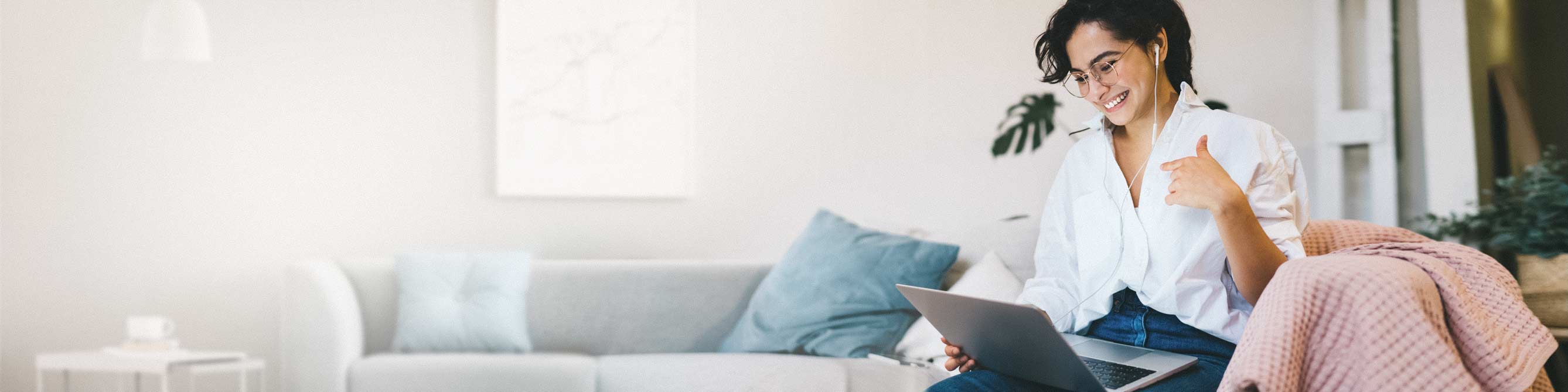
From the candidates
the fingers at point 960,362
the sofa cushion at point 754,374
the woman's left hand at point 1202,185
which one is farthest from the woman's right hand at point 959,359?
the sofa cushion at point 754,374

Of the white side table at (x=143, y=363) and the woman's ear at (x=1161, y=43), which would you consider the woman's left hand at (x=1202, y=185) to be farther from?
the white side table at (x=143, y=363)

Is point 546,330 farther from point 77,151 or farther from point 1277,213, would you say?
point 1277,213

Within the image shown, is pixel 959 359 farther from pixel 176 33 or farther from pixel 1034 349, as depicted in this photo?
pixel 176 33

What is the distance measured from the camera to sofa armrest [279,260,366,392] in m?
2.26

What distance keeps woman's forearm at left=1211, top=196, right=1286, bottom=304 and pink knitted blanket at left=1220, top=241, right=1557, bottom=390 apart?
0.06 m

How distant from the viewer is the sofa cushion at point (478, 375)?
7.14 feet

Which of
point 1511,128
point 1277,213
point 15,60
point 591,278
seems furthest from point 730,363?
point 15,60

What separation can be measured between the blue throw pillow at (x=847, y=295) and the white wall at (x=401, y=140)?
1.82ft

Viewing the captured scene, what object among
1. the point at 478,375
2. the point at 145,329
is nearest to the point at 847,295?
the point at 478,375

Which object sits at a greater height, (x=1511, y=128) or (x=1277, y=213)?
(x=1511, y=128)

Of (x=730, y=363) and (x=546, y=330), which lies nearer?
(x=730, y=363)

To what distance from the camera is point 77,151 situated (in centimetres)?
270

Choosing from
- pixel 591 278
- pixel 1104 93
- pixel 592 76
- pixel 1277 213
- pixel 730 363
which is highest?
pixel 592 76

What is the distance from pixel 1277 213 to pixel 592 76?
2111 millimetres
